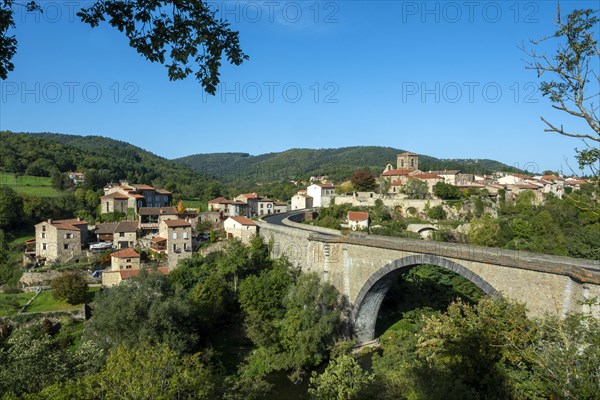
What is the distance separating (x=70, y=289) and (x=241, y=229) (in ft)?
49.4

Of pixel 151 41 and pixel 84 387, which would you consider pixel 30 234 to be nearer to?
pixel 84 387

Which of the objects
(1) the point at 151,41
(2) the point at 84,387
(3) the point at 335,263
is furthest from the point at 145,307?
(1) the point at 151,41

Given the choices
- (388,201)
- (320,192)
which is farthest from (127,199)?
(388,201)

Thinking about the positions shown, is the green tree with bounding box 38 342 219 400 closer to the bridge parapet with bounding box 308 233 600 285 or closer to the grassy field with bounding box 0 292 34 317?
the bridge parapet with bounding box 308 233 600 285

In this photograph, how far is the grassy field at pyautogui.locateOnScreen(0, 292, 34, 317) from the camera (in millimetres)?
24756

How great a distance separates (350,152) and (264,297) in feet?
492

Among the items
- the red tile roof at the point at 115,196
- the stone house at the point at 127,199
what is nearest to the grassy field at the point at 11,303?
the stone house at the point at 127,199

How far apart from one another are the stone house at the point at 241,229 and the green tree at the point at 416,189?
22426mm

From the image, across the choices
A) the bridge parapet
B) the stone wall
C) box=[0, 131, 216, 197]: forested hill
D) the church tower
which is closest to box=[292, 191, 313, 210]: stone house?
the stone wall

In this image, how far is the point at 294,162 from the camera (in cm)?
15888

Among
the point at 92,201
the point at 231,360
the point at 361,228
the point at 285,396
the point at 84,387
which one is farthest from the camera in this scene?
the point at 92,201

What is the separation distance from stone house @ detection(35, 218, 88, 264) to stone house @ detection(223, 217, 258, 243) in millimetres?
13858

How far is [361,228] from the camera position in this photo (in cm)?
3962

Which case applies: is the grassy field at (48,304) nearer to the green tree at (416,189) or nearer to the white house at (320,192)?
the white house at (320,192)
